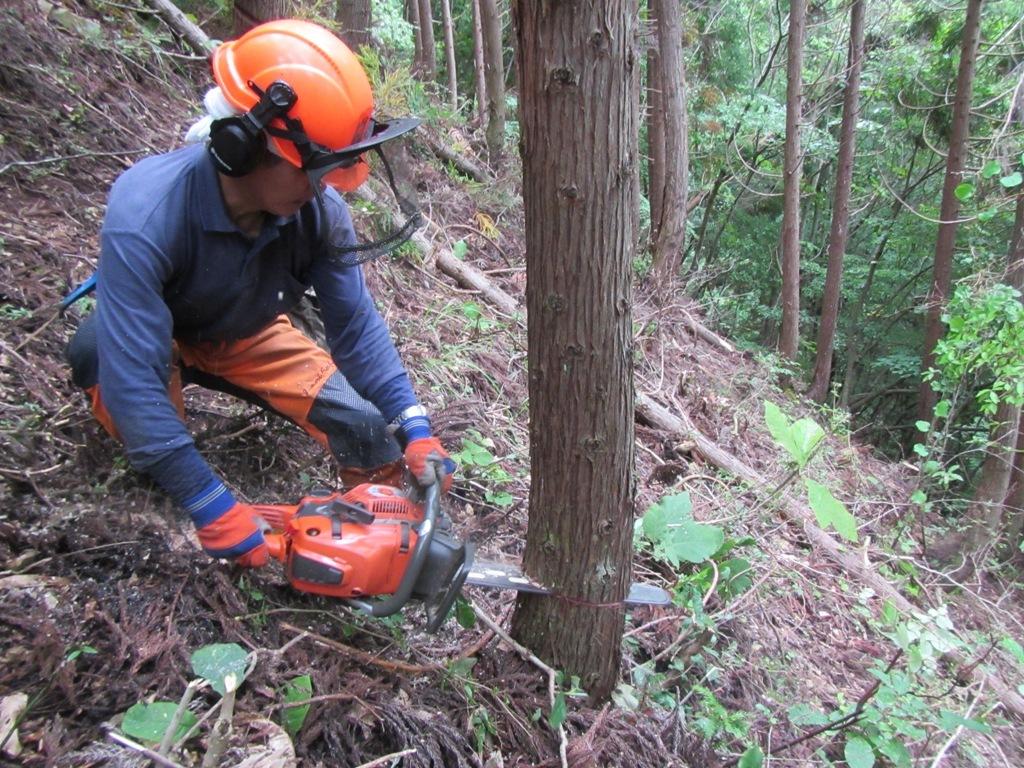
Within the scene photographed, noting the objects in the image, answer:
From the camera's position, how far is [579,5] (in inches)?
53.8

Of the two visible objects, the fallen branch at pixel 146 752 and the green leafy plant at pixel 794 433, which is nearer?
the fallen branch at pixel 146 752

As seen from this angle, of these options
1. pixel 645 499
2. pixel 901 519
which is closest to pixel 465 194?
pixel 645 499

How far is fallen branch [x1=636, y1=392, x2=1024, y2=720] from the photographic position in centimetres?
384

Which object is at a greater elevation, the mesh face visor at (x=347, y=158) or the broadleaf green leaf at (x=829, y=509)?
the mesh face visor at (x=347, y=158)

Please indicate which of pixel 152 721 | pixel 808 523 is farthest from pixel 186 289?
pixel 808 523

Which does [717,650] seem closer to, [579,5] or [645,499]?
[645,499]

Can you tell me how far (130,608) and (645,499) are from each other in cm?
258

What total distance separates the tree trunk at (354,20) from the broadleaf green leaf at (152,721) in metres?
5.88

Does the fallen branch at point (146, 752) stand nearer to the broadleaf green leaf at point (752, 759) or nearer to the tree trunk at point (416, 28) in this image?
the broadleaf green leaf at point (752, 759)

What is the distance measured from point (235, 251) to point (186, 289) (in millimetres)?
192

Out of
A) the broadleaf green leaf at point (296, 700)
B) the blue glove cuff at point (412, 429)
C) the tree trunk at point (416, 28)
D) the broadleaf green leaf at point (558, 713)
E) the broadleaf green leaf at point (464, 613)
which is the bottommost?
the broadleaf green leaf at point (558, 713)

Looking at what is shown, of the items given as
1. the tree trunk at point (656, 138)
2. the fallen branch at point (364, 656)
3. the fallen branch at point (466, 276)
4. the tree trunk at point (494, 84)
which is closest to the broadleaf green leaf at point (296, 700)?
the fallen branch at point (364, 656)

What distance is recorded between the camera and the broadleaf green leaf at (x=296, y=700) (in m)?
1.67

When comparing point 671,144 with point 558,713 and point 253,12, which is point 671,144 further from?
point 558,713
